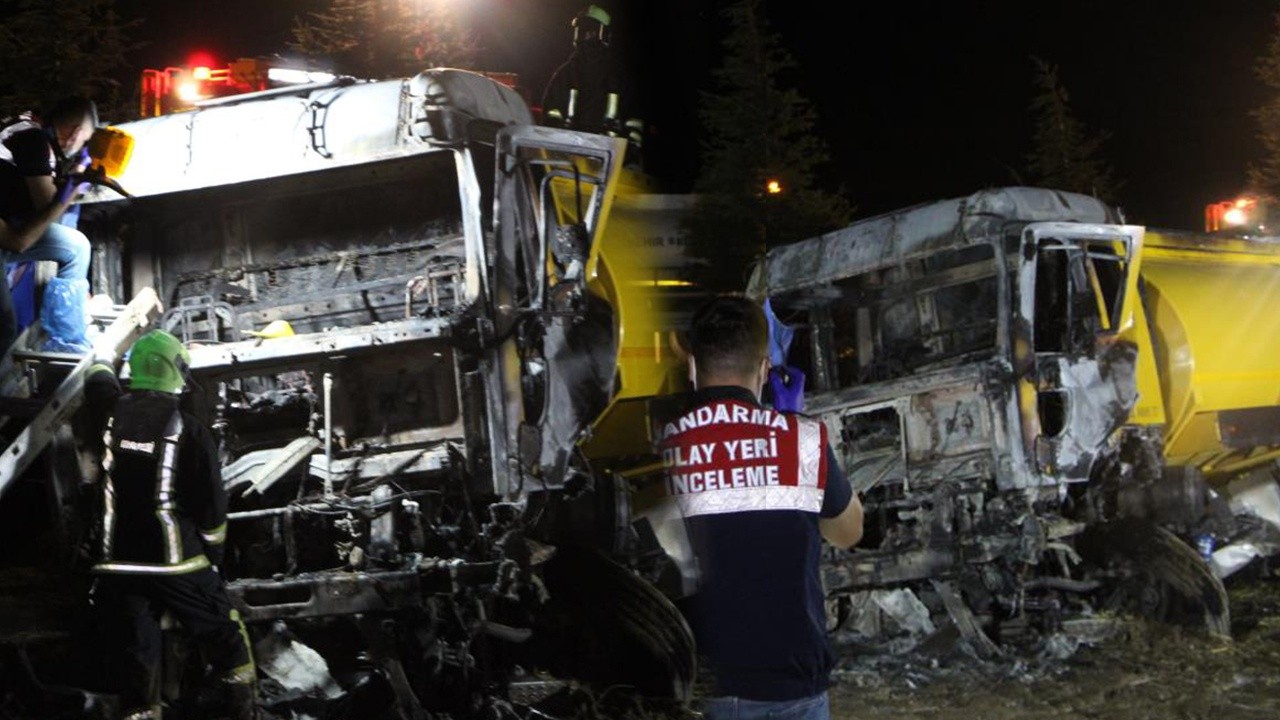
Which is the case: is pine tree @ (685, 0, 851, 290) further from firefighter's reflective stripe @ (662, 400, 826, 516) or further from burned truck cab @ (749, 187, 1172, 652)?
firefighter's reflective stripe @ (662, 400, 826, 516)

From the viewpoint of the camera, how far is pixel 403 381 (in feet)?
19.5

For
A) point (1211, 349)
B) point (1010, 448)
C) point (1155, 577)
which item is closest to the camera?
point (1010, 448)

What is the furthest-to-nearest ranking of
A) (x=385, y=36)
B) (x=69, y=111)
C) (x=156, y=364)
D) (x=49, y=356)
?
(x=385, y=36) < (x=69, y=111) < (x=49, y=356) < (x=156, y=364)

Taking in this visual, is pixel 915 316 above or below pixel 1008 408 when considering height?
above

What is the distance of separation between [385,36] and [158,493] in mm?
15047

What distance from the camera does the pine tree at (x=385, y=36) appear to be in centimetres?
1853

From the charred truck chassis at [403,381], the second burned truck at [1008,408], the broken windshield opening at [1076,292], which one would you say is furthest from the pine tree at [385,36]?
the charred truck chassis at [403,381]

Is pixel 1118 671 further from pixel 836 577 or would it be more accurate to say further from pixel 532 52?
pixel 532 52

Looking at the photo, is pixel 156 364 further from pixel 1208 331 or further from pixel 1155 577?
pixel 1208 331

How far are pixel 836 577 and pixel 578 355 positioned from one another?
8.02 feet

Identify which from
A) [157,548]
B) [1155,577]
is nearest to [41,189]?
[157,548]

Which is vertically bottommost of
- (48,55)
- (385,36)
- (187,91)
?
(187,91)

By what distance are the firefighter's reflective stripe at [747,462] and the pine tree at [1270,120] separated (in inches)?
1025

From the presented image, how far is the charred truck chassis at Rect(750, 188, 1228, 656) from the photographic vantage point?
25.3 ft
